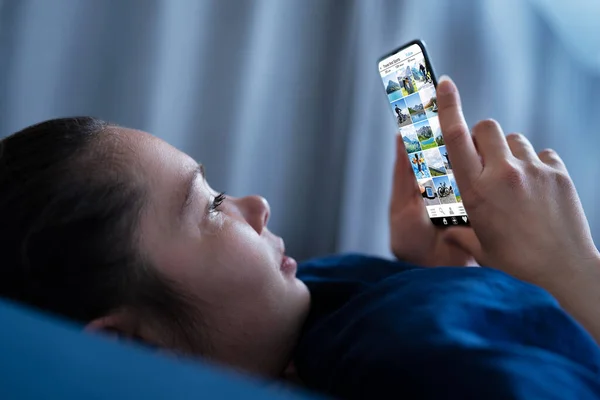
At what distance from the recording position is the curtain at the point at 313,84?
1.21 m

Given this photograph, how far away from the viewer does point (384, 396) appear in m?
0.43

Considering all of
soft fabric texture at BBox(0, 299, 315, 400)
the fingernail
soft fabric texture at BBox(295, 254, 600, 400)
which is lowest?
soft fabric texture at BBox(295, 254, 600, 400)

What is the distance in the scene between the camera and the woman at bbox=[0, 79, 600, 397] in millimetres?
531

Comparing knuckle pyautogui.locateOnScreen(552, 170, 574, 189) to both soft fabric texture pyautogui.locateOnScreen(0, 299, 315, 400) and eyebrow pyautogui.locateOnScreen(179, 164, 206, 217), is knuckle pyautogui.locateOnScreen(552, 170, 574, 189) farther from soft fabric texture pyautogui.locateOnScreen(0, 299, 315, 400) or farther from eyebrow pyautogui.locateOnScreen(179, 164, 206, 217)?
soft fabric texture pyautogui.locateOnScreen(0, 299, 315, 400)

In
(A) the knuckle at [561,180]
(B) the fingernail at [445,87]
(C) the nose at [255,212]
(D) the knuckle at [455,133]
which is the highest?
(B) the fingernail at [445,87]

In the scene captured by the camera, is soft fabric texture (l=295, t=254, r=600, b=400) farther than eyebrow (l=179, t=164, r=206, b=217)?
No

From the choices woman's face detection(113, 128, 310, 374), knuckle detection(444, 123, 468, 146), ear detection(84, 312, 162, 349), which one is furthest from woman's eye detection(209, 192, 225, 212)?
knuckle detection(444, 123, 468, 146)

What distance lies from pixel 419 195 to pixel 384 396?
553mm

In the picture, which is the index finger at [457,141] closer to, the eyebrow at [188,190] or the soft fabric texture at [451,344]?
the soft fabric texture at [451,344]

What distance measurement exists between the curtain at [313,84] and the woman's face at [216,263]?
25.4 inches

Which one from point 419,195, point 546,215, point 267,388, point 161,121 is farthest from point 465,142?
point 161,121

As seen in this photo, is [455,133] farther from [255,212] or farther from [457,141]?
[255,212]

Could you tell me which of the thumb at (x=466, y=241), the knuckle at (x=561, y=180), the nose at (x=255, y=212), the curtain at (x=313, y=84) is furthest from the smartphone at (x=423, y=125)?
the curtain at (x=313, y=84)

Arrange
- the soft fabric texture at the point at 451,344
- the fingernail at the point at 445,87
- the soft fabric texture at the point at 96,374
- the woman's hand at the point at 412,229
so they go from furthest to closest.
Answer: the woman's hand at the point at 412,229 < the fingernail at the point at 445,87 < the soft fabric texture at the point at 451,344 < the soft fabric texture at the point at 96,374
